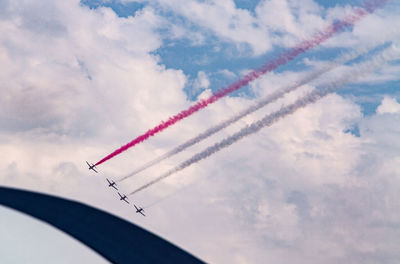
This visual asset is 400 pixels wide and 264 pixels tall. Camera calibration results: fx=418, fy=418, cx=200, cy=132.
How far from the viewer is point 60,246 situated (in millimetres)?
45625

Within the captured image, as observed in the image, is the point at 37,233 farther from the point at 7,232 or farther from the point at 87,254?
the point at 87,254

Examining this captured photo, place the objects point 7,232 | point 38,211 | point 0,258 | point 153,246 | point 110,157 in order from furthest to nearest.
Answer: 1. point 110,157
2. point 153,246
3. point 38,211
4. point 7,232
5. point 0,258

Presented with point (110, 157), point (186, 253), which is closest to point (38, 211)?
point (110, 157)

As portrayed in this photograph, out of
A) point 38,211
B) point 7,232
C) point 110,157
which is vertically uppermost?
point 110,157

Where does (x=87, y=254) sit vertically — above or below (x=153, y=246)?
below

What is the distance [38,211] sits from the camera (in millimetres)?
50531

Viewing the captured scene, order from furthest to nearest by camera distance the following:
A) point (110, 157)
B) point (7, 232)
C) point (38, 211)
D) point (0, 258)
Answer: point (110, 157), point (38, 211), point (7, 232), point (0, 258)

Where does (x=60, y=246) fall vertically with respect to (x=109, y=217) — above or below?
below

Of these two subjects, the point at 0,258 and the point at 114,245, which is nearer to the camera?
the point at 0,258

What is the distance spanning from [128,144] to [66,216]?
12.7 m

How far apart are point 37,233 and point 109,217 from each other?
11863mm

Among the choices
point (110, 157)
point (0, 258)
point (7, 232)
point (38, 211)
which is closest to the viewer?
point (0, 258)

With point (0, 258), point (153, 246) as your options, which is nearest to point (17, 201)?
point (0, 258)

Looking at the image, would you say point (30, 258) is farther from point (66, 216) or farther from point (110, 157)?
point (110, 157)
